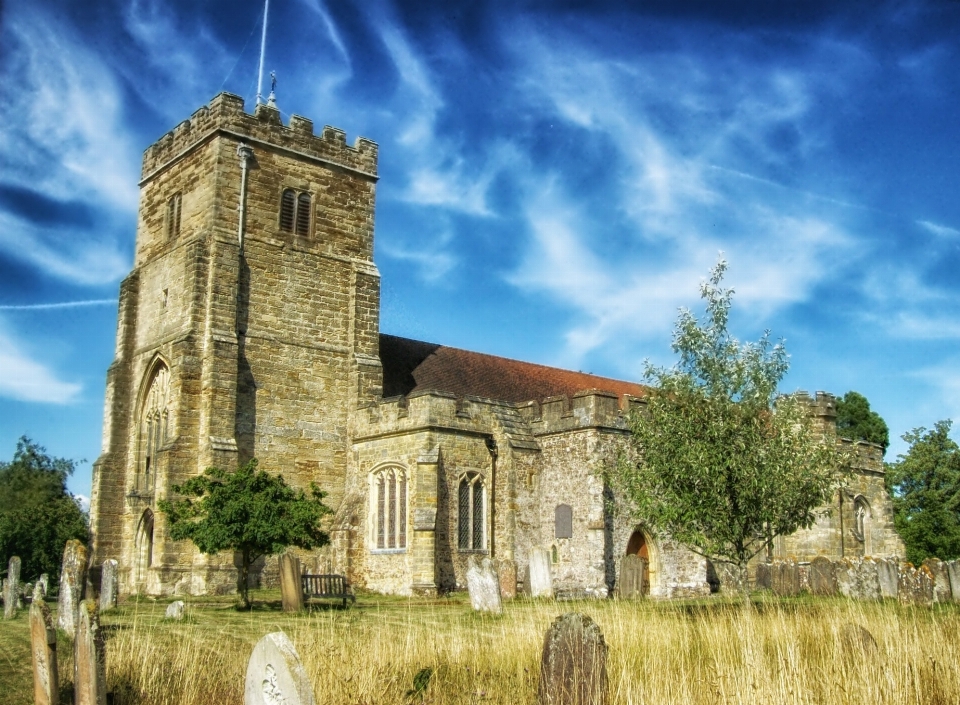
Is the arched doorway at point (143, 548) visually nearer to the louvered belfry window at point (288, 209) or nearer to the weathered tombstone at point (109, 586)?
the weathered tombstone at point (109, 586)

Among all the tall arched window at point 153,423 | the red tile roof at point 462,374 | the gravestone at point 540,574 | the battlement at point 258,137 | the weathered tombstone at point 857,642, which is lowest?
the weathered tombstone at point 857,642

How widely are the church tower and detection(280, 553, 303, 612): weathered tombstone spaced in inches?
196

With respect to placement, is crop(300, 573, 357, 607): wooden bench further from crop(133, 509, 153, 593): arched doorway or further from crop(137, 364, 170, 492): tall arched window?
crop(137, 364, 170, 492): tall arched window

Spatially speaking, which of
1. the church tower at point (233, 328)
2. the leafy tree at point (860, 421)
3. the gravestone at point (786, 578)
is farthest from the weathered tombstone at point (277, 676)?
the leafy tree at point (860, 421)

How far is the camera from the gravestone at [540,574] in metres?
21.5

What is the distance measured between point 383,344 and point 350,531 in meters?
6.64

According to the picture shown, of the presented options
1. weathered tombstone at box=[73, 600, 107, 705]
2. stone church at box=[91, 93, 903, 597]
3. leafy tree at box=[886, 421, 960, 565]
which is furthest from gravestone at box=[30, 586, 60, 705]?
leafy tree at box=[886, 421, 960, 565]

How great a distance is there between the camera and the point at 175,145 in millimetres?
29094

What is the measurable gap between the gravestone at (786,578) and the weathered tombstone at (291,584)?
1107 centimetres

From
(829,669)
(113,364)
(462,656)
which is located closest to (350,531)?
(113,364)

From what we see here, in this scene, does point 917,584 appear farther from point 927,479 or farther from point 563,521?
point 927,479

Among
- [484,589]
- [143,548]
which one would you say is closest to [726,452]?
[484,589]

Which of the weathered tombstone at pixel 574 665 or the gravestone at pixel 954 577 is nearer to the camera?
the weathered tombstone at pixel 574 665

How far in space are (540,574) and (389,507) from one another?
209 inches
